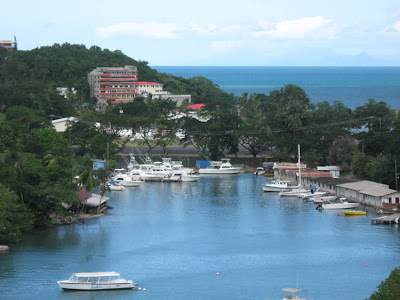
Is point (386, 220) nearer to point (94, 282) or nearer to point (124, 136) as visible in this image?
point (94, 282)

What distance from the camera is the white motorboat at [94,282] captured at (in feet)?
96.0

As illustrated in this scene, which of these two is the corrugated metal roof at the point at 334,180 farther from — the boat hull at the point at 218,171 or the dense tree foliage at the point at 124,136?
the boat hull at the point at 218,171

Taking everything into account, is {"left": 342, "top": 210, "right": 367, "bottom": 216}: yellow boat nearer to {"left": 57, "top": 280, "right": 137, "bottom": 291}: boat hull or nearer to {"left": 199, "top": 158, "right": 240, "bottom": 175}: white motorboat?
{"left": 57, "top": 280, "right": 137, "bottom": 291}: boat hull

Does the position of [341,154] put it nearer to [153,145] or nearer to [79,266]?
[153,145]

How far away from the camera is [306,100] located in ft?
316

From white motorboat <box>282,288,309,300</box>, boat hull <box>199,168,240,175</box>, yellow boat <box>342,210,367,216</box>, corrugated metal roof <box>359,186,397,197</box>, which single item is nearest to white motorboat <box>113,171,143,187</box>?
boat hull <box>199,168,240,175</box>

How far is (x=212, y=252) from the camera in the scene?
35.2m

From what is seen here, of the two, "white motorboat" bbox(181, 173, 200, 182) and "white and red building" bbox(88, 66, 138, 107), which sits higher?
"white and red building" bbox(88, 66, 138, 107)

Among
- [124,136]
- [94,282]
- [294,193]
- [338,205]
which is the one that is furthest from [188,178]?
[94,282]

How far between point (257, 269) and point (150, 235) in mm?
8865

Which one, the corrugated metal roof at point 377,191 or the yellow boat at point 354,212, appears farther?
the corrugated metal roof at point 377,191

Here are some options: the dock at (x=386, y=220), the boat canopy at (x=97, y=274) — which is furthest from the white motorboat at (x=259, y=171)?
the boat canopy at (x=97, y=274)

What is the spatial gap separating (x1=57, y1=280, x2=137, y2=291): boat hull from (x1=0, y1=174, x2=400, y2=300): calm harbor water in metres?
0.30

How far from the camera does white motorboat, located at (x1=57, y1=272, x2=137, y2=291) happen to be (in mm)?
29250
